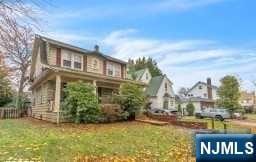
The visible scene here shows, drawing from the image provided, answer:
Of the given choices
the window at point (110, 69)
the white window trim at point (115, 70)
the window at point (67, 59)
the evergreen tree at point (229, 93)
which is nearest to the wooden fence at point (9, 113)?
the window at point (67, 59)

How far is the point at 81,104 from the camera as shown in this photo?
53.1 feet

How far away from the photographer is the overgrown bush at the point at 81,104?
16.2m

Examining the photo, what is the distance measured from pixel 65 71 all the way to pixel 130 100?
4.50m

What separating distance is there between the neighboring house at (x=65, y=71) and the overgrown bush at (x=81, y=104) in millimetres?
1058

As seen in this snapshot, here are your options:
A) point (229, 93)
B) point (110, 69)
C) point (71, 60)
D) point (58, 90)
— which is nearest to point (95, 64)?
point (110, 69)

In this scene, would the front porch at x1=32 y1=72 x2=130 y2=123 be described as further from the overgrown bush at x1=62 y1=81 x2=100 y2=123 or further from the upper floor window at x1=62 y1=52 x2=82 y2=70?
the upper floor window at x1=62 y1=52 x2=82 y2=70

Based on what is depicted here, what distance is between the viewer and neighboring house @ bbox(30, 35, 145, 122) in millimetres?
18627

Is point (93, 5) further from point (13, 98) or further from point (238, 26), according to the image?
point (13, 98)

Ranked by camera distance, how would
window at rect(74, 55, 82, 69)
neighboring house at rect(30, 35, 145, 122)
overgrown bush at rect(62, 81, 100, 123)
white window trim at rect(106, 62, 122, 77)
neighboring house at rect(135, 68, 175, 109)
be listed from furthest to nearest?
neighboring house at rect(135, 68, 175, 109)
white window trim at rect(106, 62, 122, 77)
window at rect(74, 55, 82, 69)
neighboring house at rect(30, 35, 145, 122)
overgrown bush at rect(62, 81, 100, 123)

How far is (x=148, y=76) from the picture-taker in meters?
48.6

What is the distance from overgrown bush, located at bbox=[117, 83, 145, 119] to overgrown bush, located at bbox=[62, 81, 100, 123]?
7.20ft

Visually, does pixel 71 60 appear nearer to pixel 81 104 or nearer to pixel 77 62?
pixel 77 62

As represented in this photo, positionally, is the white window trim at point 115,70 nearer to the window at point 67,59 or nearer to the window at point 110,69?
the window at point 110,69

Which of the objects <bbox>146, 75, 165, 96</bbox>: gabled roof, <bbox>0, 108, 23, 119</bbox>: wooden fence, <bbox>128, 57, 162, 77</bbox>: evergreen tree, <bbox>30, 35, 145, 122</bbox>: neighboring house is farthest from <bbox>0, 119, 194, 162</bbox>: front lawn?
<bbox>128, 57, 162, 77</bbox>: evergreen tree
